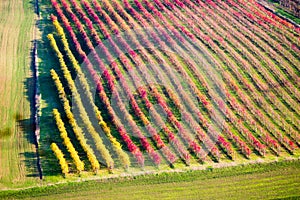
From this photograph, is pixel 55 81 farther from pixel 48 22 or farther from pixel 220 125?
pixel 220 125

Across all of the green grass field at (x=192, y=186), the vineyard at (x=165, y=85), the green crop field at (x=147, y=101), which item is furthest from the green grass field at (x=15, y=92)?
the green grass field at (x=192, y=186)

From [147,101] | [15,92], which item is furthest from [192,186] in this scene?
[15,92]

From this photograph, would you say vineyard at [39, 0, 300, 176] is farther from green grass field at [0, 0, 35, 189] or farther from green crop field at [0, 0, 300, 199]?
green grass field at [0, 0, 35, 189]

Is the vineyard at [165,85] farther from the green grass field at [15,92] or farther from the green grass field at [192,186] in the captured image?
the green grass field at [15,92]

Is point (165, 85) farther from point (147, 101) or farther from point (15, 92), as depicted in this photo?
point (15, 92)

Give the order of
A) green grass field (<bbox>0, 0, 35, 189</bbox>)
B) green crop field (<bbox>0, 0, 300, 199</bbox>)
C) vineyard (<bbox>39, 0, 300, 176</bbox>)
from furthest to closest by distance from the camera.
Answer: vineyard (<bbox>39, 0, 300, 176</bbox>) → green grass field (<bbox>0, 0, 35, 189</bbox>) → green crop field (<bbox>0, 0, 300, 199</bbox>)

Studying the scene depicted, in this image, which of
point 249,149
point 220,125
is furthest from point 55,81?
point 249,149

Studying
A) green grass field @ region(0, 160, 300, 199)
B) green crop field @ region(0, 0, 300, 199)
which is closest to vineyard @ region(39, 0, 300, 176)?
green crop field @ region(0, 0, 300, 199)
